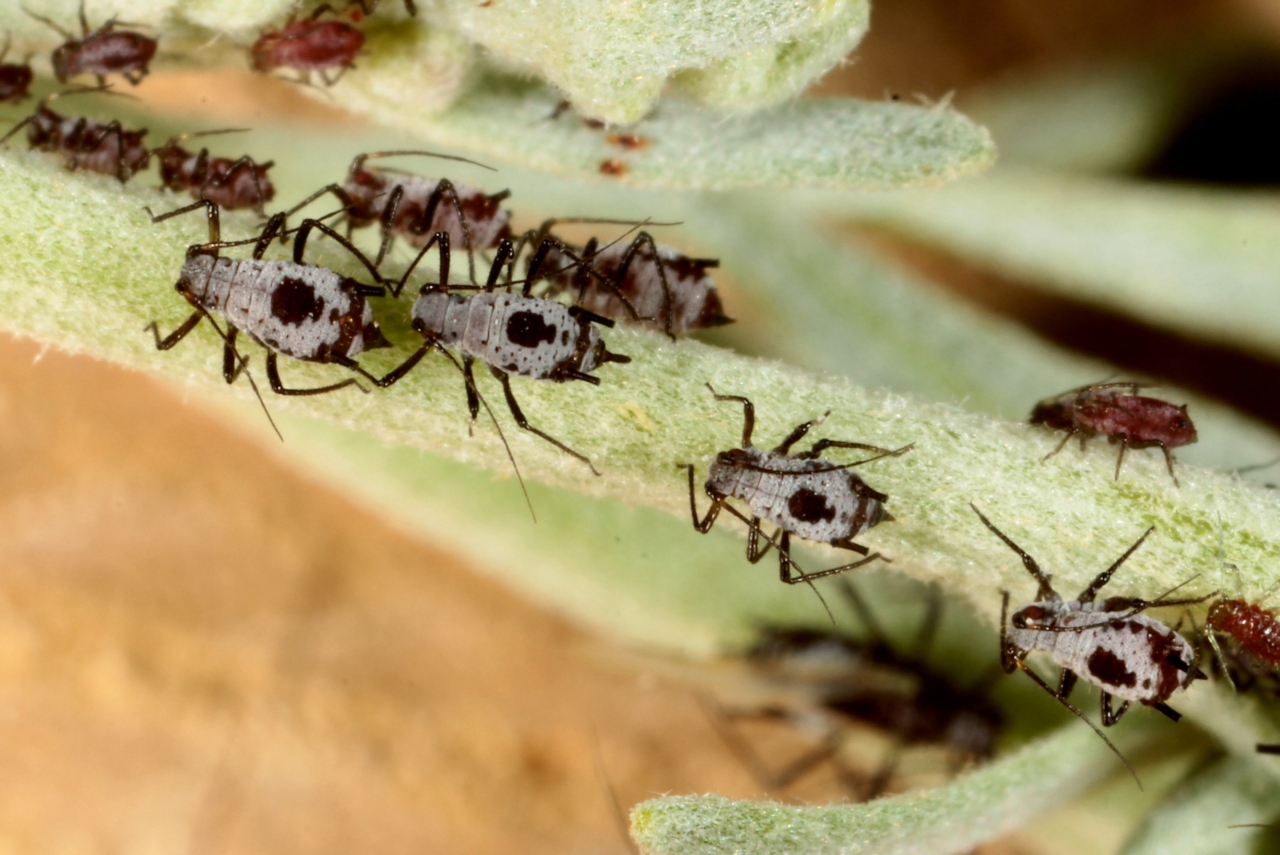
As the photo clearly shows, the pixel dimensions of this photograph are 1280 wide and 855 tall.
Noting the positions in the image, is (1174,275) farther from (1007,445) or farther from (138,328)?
(138,328)

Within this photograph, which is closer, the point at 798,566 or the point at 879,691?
the point at 798,566

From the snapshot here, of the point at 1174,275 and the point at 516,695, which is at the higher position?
the point at 1174,275

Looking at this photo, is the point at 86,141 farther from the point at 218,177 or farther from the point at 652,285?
the point at 652,285

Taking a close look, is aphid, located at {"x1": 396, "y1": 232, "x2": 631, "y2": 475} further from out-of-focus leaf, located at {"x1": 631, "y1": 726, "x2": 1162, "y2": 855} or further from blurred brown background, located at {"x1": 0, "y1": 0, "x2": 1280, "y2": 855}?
blurred brown background, located at {"x1": 0, "y1": 0, "x2": 1280, "y2": 855}

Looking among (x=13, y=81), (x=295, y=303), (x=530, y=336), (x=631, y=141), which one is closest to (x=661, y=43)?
(x=631, y=141)

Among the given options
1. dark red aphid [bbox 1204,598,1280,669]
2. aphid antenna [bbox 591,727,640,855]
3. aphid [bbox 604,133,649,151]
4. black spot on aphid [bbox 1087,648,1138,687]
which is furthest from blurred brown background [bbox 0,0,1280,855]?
dark red aphid [bbox 1204,598,1280,669]

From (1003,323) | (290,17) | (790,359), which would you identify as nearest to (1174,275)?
(1003,323)
